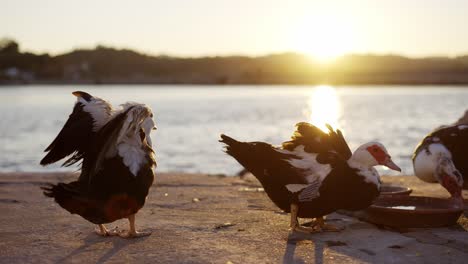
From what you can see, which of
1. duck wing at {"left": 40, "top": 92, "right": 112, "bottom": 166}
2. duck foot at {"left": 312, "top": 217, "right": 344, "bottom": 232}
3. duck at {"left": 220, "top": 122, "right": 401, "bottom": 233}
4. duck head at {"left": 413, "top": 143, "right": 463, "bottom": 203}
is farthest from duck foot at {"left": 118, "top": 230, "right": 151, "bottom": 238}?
duck head at {"left": 413, "top": 143, "right": 463, "bottom": 203}

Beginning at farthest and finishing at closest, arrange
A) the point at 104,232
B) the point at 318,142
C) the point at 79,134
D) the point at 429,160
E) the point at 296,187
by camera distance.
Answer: the point at 429,160
the point at 318,142
the point at 296,187
the point at 104,232
the point at 79,134

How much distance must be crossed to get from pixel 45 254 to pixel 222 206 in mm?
2591

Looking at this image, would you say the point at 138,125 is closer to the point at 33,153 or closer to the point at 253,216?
the point at 253,216

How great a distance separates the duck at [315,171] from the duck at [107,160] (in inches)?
41.2

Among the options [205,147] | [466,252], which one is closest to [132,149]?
[466,252]

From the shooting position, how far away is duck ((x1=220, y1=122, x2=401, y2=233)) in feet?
18.5

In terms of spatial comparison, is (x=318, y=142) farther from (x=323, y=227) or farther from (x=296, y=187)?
(x=323, y=227)

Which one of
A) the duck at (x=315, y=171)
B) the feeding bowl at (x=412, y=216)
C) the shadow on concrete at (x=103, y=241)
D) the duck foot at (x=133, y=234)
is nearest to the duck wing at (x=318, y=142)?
the duck at (x=315, y=171)

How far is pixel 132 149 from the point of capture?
5523 millimetres

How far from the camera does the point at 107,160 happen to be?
5.44 meters

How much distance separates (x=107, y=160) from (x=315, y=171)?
1993 millimetres

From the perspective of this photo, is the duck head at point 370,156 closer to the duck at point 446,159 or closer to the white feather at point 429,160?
the duck at point 446,159

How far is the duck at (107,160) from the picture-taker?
532 centimetres

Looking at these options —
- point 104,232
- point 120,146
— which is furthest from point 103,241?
point 120,146
